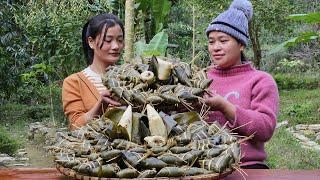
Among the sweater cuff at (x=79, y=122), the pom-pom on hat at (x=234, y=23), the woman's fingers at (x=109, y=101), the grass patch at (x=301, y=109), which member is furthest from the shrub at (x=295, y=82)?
the woman's fingers at (x=109, y=101)

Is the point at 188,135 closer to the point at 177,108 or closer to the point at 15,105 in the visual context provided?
the point at 177,108

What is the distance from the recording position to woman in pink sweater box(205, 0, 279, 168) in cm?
186

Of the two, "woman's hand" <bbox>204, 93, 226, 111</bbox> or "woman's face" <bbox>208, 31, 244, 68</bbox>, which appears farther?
"woman's face" <bbox>208, 31, 244, 68</bbox>

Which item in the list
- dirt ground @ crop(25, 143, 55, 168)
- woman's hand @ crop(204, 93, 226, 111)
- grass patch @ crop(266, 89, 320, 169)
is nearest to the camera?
woman's hand @ crop(204, 93, 226, 111)

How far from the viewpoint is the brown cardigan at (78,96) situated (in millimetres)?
2104

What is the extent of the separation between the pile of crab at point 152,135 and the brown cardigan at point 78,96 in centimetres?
38

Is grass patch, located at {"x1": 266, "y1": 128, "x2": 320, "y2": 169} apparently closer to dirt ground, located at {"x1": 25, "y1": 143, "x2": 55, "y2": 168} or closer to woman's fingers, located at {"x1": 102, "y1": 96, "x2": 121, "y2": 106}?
dirt ground, located at {"x1": 25, "y1": 143, "x2": 55, "y2": 168}

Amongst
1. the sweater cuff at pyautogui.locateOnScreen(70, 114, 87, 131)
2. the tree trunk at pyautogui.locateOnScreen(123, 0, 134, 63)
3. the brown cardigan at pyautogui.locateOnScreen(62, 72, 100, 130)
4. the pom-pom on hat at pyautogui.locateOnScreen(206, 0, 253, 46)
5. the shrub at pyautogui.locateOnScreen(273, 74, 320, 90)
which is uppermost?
the pom-pom on hat at pyautogui.locateOnScreen(206, 0, 253, 46)

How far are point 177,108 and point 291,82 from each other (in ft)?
41.9

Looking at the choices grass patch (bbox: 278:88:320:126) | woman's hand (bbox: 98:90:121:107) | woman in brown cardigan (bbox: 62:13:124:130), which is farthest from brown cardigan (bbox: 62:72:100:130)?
grass patch (bbox: 278:88:320:126)

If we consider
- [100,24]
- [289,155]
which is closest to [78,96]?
[100,24]

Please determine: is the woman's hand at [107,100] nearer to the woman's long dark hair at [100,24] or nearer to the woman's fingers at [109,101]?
the woman's fingers at [109,101]

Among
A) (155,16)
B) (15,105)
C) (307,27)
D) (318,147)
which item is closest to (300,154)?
(318,147)

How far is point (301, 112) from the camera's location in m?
10.1
